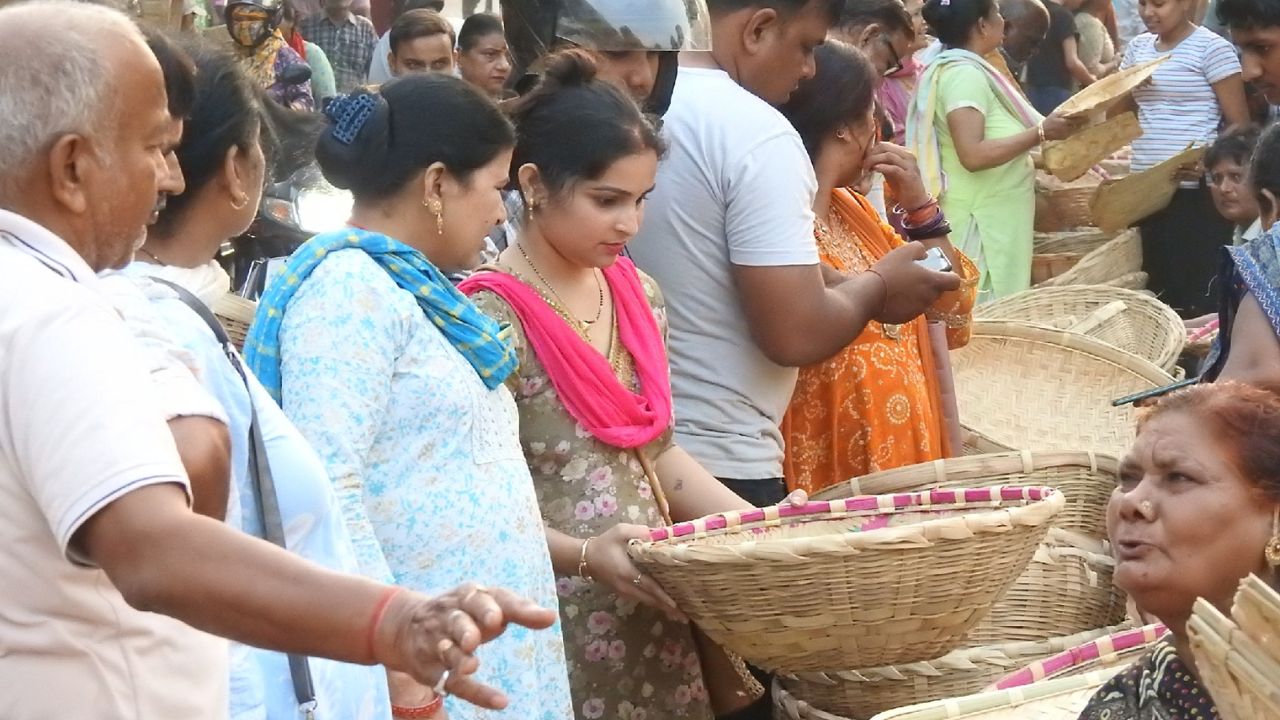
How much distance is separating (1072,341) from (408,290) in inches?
100

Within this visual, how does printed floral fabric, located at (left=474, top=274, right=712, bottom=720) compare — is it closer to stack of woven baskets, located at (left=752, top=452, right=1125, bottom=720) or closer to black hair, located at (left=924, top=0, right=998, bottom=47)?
stack of woven baskets, located at (left=752, top=452, right=1125, bottom=720)

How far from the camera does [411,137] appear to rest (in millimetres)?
2535

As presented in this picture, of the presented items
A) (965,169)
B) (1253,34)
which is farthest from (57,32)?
(965,169)

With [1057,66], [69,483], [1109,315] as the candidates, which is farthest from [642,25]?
[1057,66]

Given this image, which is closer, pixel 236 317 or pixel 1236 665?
pixel 1236 665

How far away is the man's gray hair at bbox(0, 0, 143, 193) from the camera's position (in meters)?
1.49

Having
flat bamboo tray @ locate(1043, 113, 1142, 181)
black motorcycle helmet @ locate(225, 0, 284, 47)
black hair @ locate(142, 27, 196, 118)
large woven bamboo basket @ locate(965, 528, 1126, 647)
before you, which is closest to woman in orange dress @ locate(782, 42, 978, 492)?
large woven bamboo basket @ locate(965, 528, 1126, 647)

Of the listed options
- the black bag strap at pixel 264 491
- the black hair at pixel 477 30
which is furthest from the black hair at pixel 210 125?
the black hair at pixel 477 30

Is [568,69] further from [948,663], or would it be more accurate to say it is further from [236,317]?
[948,663]

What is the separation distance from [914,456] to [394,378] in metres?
1.54

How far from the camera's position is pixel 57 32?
1523mm

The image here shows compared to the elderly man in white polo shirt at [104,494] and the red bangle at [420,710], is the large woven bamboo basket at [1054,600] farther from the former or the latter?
the elderly man in white polo shirt at [104,494]

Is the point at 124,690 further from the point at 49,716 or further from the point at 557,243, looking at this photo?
the point at 557,243

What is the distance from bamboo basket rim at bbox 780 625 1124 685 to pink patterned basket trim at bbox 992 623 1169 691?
29 centimetres
